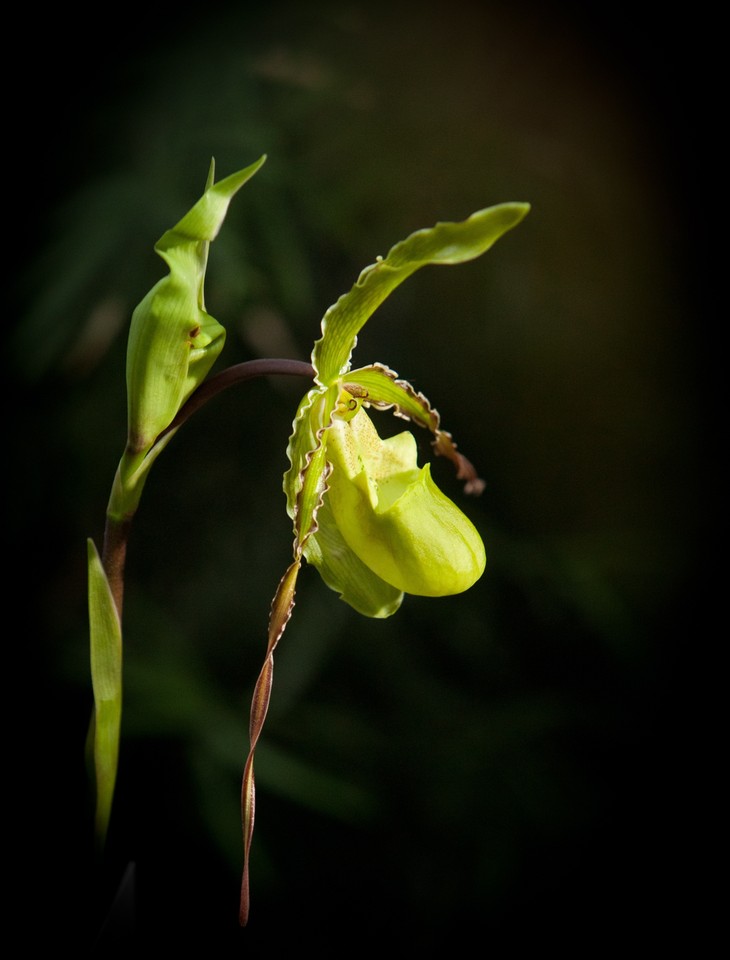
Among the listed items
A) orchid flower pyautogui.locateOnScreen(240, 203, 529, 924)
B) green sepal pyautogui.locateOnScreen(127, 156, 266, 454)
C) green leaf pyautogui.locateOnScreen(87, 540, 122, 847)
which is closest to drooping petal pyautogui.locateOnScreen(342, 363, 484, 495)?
orchid flower pyautogui.locateOnScreen(240, 203, 529, 924)

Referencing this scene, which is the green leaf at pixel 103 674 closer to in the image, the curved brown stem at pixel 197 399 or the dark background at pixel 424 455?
the curved brown stem at pixel 197 399

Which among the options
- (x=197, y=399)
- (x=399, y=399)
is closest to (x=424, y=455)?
(x=399, y=399)

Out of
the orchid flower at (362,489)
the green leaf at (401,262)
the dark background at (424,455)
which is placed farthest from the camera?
the dark background at (424,455)

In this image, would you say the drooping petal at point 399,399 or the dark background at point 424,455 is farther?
the dark background at point 424,455

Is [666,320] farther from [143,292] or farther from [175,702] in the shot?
[175,702]

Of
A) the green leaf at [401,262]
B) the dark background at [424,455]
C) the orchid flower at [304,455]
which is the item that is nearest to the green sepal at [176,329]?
the orchid flower at [304,455]

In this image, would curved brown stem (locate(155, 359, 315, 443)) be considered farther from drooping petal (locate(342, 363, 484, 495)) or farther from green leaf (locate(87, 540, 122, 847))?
green leaf (locate(87, 540, 122, 847))

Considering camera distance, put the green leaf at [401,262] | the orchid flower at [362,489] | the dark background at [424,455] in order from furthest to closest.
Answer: the dark background at [424,455] < the orchid flower at [362,489] < the green leaf at [401,262]

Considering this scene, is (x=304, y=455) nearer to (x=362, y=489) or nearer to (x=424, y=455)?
(x=362, y=489)
